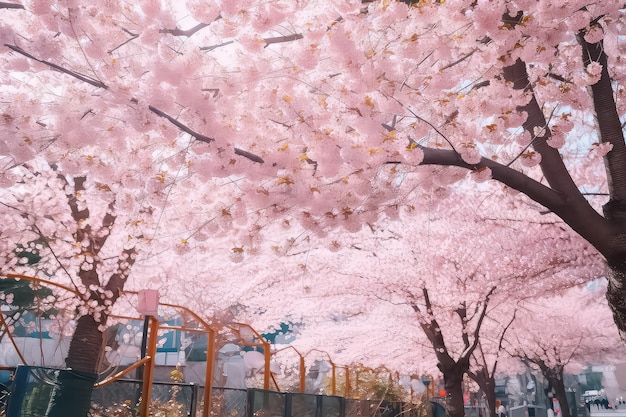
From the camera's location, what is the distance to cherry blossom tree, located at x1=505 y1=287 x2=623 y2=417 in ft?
82.7

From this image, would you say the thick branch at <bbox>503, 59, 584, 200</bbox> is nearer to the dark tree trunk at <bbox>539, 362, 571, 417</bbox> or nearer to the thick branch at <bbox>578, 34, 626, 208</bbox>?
the thick branch at <bbox>578, 34, 626, 208</bbox>

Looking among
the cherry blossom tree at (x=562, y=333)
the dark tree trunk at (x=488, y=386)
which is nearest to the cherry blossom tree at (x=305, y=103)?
the dark tree trunk at (x=488, y=386)

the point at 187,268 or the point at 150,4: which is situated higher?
the point at 187,268

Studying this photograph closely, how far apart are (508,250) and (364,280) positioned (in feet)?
17.7

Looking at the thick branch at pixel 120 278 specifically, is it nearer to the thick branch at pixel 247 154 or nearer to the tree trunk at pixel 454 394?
the thick branch at pixel 247 154

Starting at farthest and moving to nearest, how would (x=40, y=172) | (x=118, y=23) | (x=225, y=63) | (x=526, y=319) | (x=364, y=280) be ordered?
(x=526, y=319), (x=364, y=280), (x=40, y=172), (x=225, y=63), (x=118, y=23)

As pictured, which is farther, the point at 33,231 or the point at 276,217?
the point at 33,231

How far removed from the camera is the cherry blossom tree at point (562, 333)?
82.7 feet

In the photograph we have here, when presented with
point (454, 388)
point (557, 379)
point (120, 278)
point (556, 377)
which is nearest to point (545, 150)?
point (120, 278)

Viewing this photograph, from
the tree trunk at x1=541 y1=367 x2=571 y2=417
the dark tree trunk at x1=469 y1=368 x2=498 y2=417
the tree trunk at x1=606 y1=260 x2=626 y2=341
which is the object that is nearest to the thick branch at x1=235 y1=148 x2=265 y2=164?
the tree trunk at x1=606 y1=260 x2=626 y2=341

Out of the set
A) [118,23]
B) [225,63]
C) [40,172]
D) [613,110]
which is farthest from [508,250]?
[40,172]

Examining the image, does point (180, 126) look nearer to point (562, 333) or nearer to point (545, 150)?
point (545, 150)

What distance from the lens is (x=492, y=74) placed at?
20.3 ft

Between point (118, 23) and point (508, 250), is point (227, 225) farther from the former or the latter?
point (508, 250)
